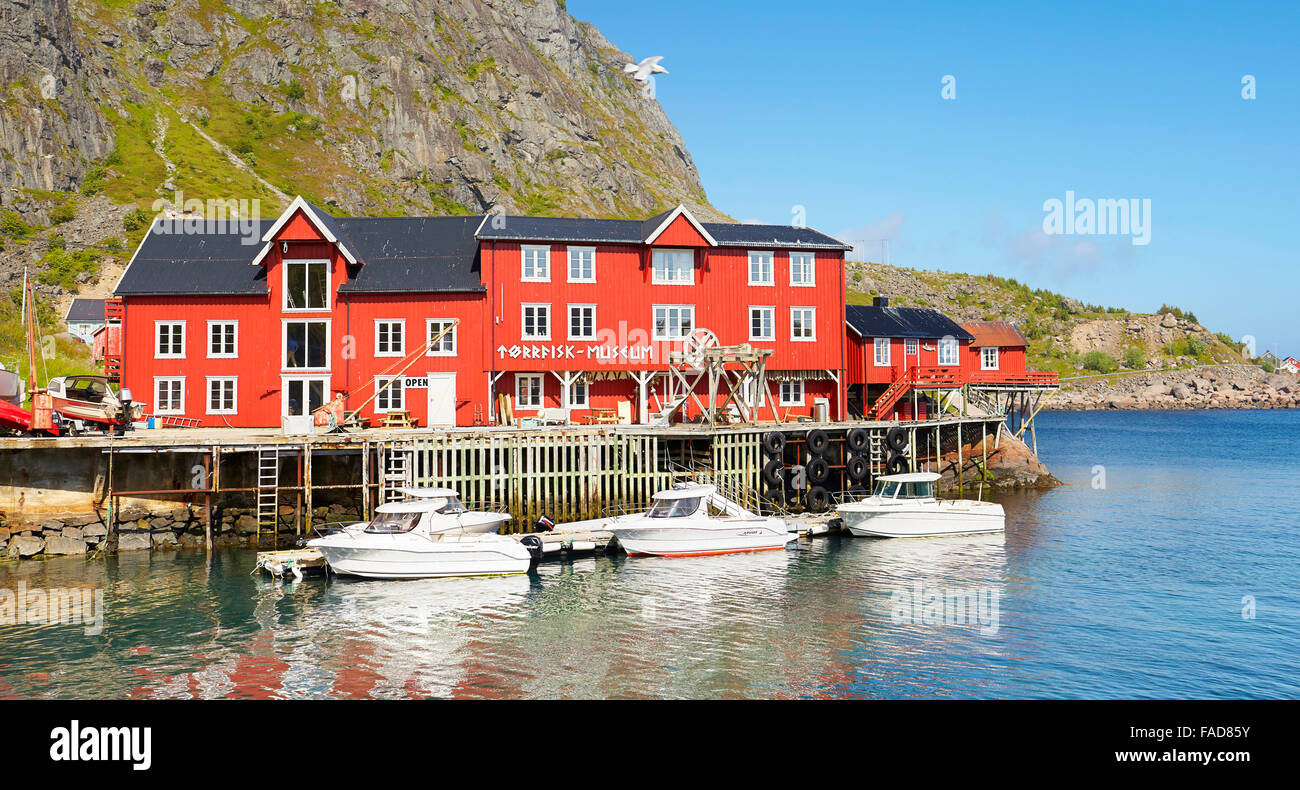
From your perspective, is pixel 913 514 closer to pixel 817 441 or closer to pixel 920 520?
pixel 920 520

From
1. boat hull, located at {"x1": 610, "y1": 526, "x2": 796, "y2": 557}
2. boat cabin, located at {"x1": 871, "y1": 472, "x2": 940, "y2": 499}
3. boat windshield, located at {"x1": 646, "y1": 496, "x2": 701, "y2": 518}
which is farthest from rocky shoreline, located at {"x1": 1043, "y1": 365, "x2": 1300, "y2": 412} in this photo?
boat windshield, located at {"x1": 646, "y1": 496, "x2": 701, "y2": 518}

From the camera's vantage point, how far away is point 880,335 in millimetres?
48656

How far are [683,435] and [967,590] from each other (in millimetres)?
14417

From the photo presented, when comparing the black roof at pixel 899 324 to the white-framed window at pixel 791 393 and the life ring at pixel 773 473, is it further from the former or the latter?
the life ring at pixel 773 473

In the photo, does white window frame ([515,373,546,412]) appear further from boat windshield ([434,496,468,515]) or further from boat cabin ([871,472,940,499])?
boat cabin ([871,472,940,499])

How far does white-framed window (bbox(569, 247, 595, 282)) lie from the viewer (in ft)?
139

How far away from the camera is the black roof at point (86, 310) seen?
74.7 m

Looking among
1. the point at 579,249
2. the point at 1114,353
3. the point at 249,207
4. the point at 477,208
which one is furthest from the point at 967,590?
the point at 1114,353

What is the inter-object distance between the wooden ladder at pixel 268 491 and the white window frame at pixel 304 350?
21.3 feet

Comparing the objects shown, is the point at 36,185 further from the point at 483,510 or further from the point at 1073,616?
the point at 1073,616

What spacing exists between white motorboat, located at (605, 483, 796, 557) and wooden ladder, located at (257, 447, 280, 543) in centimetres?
1333

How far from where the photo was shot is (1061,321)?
173250mm
